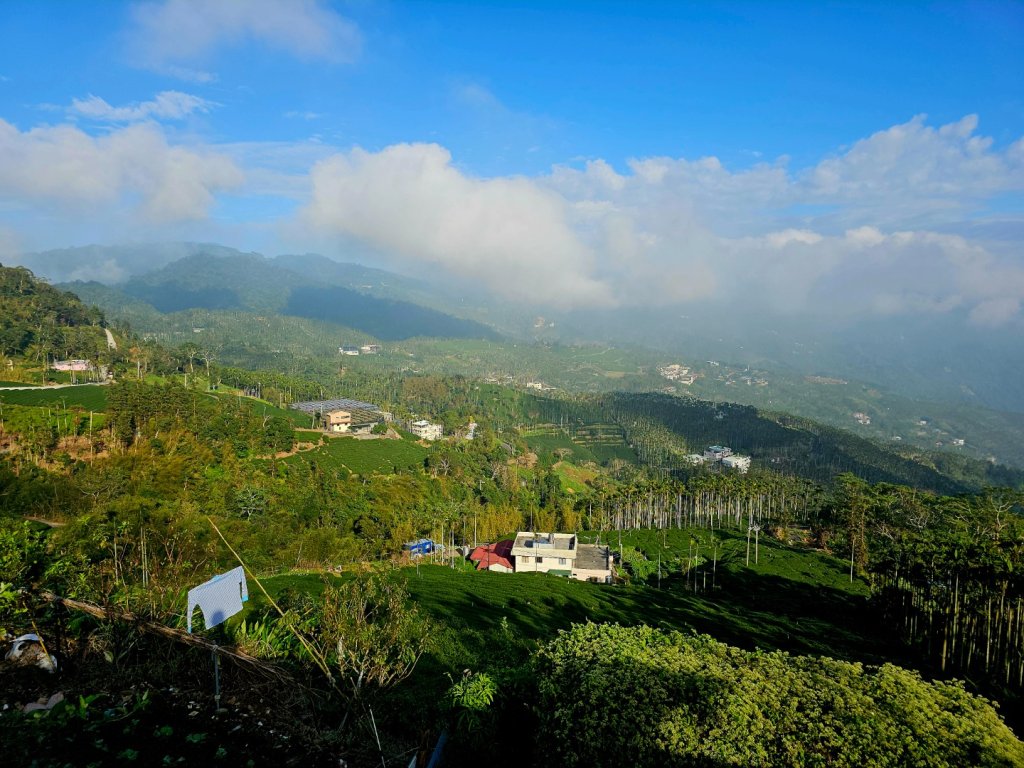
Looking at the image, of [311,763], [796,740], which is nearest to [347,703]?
[311,763]

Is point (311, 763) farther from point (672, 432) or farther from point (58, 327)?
point (672, 432)

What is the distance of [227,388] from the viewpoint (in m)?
83.3

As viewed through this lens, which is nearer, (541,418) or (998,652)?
(998,652)

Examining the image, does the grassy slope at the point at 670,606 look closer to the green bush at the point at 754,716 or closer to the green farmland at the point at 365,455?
the green bush at the point at 754,716

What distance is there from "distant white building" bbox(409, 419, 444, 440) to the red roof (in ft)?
152

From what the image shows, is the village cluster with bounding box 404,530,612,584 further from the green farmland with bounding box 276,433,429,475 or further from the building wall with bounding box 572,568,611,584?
the green farmland with bounding box 276,433,429,475

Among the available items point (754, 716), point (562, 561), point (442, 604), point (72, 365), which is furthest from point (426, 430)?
point (754, 716)

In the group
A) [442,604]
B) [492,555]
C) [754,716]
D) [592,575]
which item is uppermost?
[754,716]

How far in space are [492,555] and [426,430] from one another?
5111 centimetres

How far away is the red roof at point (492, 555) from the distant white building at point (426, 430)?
46.2 meters

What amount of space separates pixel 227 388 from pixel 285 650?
82737 mm

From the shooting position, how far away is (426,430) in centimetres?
9219

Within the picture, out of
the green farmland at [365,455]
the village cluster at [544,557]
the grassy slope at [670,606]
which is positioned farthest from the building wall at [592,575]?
the green farmland at [365,455]

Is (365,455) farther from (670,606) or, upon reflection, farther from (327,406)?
(670,606)
